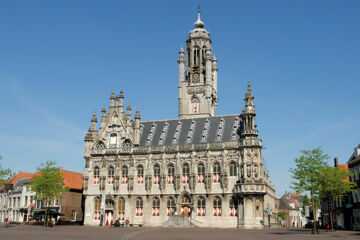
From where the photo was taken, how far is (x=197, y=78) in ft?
273

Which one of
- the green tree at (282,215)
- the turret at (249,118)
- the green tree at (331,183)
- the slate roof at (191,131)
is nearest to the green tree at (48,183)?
the slate roof at (191,131)

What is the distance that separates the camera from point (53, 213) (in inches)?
2472

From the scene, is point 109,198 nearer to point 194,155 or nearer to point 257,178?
point 194,155

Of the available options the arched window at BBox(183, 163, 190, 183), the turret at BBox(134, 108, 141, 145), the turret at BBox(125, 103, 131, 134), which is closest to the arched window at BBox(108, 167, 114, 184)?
the turret at BBox(134, 108, 141, 145)

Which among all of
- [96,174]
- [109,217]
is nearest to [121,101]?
[96,174]

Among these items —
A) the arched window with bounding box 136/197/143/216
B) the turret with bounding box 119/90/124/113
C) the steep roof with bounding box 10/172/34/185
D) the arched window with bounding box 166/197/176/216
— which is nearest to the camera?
the arched window with bounding box 166/197/176/216

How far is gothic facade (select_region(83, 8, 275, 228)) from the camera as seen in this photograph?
184 ft

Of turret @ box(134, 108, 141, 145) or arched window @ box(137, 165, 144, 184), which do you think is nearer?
arched window @ box(137, 165, 144, 184)

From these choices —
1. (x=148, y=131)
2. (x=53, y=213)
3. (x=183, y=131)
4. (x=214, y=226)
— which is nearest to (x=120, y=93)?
(x=148, y=131)

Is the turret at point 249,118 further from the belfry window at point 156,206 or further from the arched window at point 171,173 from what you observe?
the belfry window at point 156,206

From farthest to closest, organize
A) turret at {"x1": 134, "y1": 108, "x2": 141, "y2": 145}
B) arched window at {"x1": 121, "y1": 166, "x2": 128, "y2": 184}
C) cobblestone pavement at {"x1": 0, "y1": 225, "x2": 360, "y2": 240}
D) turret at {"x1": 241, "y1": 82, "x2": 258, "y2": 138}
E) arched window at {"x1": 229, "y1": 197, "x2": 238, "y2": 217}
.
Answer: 1. turret at {"x1": 134, "y1": 108, "x2": 141, "y2": 145}
2. arched window at {"x1": 121, "y1": 166, "x2": 128, "y2": 184}
3. turret at {"x1": 241, "y1": 82, "x2": 258, "y2": 138}
4. arched window at {"x1": 229, "y1": 197, "x2": 238, "y2": 217}
5. cobblestone pavement at {"x1": 0, "y1": 225, "x2": 360, "y2": 240}

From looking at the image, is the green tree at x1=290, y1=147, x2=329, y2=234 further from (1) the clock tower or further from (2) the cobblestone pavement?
(1) the clock tower

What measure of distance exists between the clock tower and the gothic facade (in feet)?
46.2

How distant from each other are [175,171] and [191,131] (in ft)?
26.8
